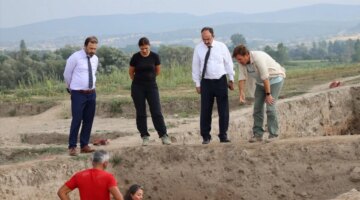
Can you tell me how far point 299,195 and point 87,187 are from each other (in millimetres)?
4057

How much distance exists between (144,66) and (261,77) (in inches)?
72.8

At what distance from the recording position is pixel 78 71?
11.0 meters

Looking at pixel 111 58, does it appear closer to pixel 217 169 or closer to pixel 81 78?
pixel 217 169

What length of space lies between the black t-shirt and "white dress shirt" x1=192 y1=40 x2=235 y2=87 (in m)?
0.66

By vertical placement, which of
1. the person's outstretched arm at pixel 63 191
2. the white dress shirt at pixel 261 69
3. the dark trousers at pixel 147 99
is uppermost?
the white dress shirt at pixel 261 69

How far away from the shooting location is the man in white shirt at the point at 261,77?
10.7 meters

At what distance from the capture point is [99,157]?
793 cm

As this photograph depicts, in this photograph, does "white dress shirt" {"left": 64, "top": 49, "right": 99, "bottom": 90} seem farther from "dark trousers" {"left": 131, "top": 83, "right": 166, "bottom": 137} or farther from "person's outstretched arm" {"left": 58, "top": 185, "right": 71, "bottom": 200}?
"person's outstretched arm" {"left": 58, "top": 185, "right": 71, "bottom": 200}

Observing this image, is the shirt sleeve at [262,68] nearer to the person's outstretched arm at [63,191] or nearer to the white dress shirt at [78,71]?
the white dress shirt at [78,71]

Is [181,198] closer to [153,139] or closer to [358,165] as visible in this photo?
[153,139]

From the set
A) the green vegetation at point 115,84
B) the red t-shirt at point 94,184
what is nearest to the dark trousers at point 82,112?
the red t-shirt at point 94,184

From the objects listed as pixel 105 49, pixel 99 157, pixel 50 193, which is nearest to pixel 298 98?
pixel 50 193

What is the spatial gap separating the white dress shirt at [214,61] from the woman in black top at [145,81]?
678 millimetres


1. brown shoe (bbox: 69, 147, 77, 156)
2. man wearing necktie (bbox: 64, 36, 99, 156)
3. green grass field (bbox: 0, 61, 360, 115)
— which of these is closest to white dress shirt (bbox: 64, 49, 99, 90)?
man wearing necktie (bbox: 64, 36, 99, 156)
